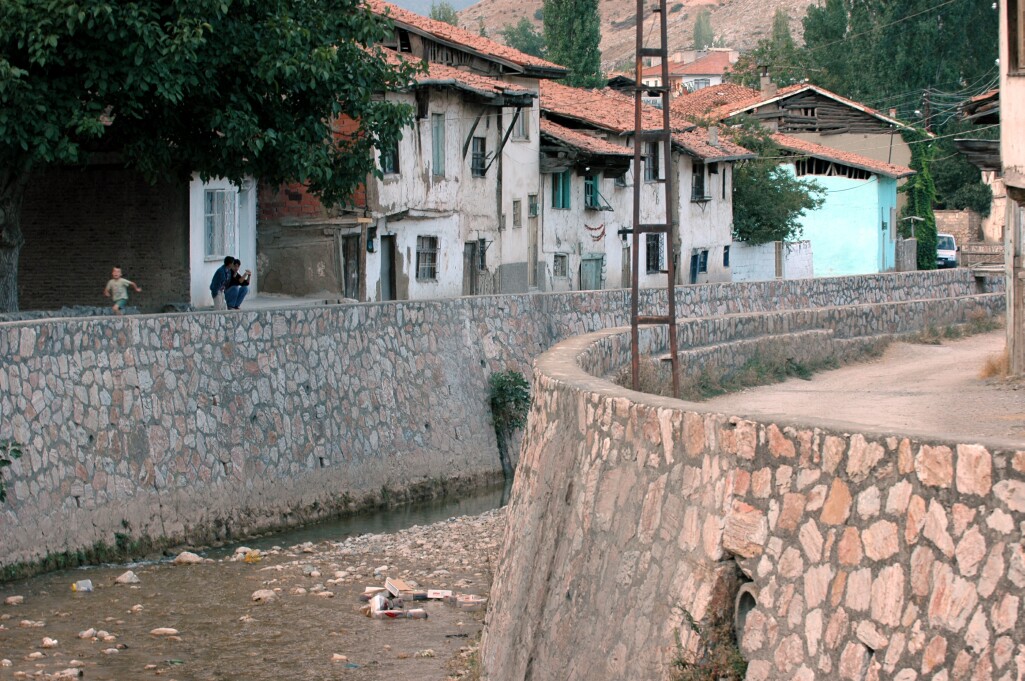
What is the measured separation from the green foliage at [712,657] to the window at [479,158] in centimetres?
2859

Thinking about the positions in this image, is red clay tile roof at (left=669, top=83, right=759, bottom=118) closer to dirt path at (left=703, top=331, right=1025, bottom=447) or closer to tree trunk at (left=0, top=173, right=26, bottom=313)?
dirt path at (left=703, top=331, right=1025, bottom=447)

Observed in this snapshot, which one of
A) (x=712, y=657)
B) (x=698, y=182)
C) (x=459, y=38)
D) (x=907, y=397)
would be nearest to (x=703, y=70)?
(x=698, y=182)

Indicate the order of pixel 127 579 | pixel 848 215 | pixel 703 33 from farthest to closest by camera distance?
pixel 703 33
pixel 848 215
pixel 127 579

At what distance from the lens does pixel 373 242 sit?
31.4 metres

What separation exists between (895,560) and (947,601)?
0.32 m

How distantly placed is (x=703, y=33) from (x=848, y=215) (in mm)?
102950

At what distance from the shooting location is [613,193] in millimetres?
43031

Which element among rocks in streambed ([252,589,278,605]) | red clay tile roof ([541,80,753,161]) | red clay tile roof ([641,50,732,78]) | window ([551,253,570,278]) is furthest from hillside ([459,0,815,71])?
rocks in streambed ([252,589,278,605])

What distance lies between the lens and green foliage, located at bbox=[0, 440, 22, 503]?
617 inches

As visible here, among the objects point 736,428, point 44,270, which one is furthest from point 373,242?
point 736,428

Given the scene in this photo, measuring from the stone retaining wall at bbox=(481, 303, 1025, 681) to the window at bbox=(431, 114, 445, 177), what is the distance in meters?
23.4

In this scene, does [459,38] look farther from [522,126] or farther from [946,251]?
[946,251]

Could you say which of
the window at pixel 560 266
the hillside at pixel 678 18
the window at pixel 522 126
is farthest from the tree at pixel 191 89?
the hillside at pixel 678 18

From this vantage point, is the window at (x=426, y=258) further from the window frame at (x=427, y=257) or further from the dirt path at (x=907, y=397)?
the dirt path at (x=907, y=397)
